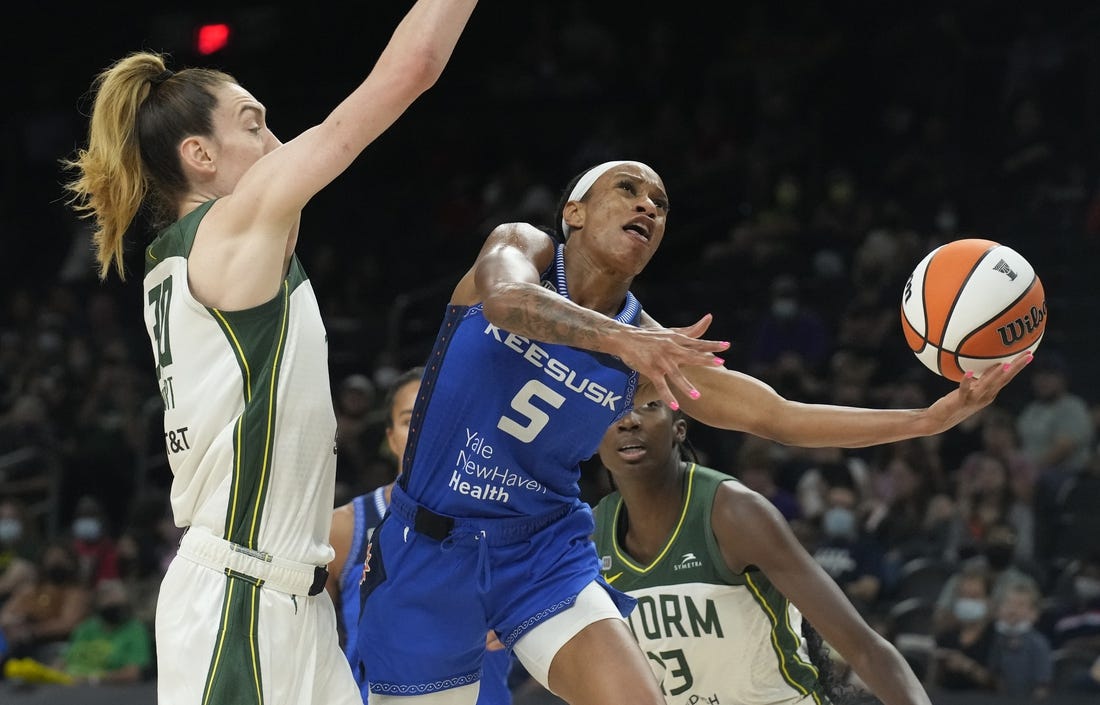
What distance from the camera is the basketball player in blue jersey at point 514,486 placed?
12.2 ft

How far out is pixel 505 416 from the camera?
378 cm

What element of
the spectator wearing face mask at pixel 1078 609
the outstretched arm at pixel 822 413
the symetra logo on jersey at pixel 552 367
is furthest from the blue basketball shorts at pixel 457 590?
the spectator wearing face mask at pixel 1078 609

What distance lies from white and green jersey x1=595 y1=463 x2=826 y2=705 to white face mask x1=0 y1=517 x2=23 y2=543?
6.91 metres

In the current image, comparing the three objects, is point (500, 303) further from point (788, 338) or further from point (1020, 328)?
point (788, 338)

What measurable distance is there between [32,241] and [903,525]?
31.6ft

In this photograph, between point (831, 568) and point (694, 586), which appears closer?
point (694, 586)

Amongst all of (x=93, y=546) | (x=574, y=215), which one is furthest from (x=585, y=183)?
(x=93, y=546)

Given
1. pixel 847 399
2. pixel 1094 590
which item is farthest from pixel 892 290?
pixel 1094 590

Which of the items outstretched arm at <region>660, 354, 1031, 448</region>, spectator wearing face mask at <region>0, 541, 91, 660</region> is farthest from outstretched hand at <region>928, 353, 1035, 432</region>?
spectator wearing face mask at <region>0, 541, 91, 660</region>

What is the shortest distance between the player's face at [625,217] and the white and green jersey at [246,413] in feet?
3.50

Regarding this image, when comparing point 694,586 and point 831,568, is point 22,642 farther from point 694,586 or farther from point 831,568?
point 694,586

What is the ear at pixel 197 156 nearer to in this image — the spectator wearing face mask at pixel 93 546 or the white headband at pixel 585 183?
the white headband at pixel 585 183

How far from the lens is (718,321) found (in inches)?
440

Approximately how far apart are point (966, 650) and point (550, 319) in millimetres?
5084
